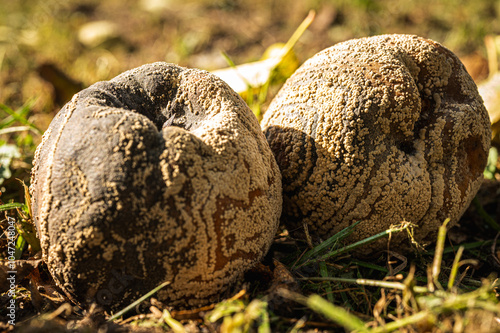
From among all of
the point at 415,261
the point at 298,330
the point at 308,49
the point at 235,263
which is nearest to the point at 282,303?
the point at 298,330

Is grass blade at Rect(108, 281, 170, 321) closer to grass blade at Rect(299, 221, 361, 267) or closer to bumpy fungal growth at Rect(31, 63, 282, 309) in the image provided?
bumpy fungal growth at Rect(31, 63, 282, 309)

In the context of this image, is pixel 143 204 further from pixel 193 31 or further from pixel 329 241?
pixel 193 31

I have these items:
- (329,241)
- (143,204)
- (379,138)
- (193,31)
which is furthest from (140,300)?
(193,31)

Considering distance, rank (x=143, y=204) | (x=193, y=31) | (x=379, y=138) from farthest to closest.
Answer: (x=193, y=31) < (x=379, y=138) < (x=143, y=204)

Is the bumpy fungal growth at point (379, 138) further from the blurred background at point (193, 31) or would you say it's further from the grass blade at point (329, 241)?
the blurred background at point (193, 31)

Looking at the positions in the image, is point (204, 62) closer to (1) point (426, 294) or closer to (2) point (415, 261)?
(2) point (415, 261)

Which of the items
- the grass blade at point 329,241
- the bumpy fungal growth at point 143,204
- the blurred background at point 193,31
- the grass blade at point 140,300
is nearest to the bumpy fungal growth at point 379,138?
the grass blade at point 329,241
